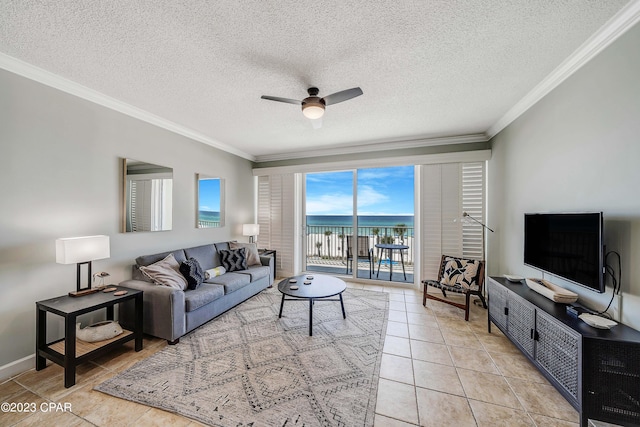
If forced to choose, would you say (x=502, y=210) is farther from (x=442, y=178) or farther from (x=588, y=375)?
(x=588, y=375)

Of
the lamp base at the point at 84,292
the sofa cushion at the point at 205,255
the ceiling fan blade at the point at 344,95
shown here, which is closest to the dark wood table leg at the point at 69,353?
the lamp base at the point at 84,292

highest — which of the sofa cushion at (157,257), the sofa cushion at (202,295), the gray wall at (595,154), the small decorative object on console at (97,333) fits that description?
the gray wall at (595,154)

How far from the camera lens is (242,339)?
2.59 m

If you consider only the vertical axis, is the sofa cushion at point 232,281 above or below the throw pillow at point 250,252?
below

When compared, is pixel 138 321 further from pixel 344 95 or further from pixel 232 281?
pixel 344 95

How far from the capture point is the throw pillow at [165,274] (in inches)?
105

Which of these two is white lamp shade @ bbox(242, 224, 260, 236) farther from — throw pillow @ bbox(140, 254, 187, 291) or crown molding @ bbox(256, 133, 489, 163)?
throw pillow @ bbox(140, 254, 187, 291)

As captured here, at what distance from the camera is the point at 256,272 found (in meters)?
3.88

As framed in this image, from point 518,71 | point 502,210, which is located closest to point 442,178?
point 502,210

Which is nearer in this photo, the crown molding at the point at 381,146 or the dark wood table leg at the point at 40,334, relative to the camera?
the dark wood table leg at the point at 40,334

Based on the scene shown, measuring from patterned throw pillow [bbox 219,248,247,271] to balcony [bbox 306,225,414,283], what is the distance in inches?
76.2

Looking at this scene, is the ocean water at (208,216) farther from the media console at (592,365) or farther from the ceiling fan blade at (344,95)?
the media console at (592,365)

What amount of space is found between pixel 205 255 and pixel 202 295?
110 cm

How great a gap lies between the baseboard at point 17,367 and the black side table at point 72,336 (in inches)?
4.9
